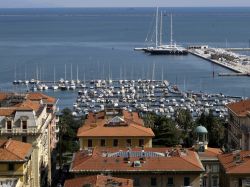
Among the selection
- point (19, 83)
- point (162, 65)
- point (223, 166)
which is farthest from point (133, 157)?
point (162, 65)

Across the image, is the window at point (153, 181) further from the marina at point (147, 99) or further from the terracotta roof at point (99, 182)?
the marina at point (147, 99)

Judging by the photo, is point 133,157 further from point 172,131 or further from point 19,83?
point 19,83

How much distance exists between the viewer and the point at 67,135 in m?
51.2

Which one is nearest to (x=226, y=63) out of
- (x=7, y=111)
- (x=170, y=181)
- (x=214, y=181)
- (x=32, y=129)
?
(x=214, y=181)

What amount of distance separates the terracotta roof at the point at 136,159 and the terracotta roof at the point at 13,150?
2257 millimetres

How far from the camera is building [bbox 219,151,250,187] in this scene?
32688 mm

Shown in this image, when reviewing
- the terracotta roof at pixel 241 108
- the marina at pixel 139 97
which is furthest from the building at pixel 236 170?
the marina at pixel 139 97

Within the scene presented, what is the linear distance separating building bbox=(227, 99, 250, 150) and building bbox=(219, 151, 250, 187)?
7955 mm

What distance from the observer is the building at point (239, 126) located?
145 ft

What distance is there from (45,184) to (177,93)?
5873 cm

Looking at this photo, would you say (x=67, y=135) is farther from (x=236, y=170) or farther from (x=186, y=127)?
(x=236, y=170)

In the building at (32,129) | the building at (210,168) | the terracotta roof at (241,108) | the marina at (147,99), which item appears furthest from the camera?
the marina at (147,99)

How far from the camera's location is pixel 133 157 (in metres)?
33.9

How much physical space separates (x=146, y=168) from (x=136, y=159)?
3.52 feet
